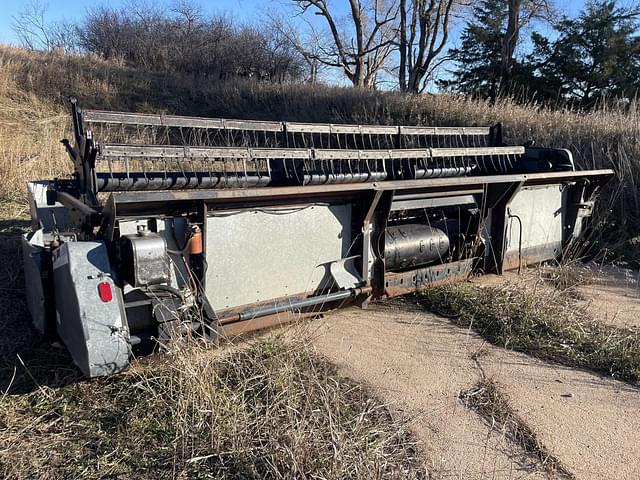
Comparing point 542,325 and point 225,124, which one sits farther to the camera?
point 225,124

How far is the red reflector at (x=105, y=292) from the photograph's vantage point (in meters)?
2.32

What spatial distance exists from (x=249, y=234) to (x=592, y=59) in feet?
61.8

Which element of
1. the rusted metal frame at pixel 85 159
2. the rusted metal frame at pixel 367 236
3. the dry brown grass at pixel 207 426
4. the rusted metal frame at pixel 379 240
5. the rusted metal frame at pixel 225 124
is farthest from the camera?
the rusted metal frame at pixel 379 240

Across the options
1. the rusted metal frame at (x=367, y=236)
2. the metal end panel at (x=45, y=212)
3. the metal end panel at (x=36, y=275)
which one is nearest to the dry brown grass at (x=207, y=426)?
the metal end panel at (x=36, y=275)

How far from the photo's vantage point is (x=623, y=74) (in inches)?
679

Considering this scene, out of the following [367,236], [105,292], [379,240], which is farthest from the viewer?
[379,240]

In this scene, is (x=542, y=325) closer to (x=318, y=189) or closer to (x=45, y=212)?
(x=318, y=189)

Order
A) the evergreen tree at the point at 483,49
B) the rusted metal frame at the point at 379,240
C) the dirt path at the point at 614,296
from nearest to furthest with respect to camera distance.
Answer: the rusted metal frame at the point at 379,240 < the dirt path at the point at 614,296 < the evergreen tree at the point at 483,49

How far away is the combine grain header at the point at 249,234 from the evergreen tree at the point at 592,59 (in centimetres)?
1503

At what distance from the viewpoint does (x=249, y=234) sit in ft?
10.0

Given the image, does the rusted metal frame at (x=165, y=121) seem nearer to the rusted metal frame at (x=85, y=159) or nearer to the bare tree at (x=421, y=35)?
the rusted metal frame at (x=85, y=159)

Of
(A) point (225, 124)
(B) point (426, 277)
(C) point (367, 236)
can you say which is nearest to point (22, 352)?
(A) point (225, 124)

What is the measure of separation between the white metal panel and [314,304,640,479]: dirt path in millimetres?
432

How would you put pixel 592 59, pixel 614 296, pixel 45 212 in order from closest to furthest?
1. pixel 45 212
2. pixel 614 296
3. pixel 592 59
